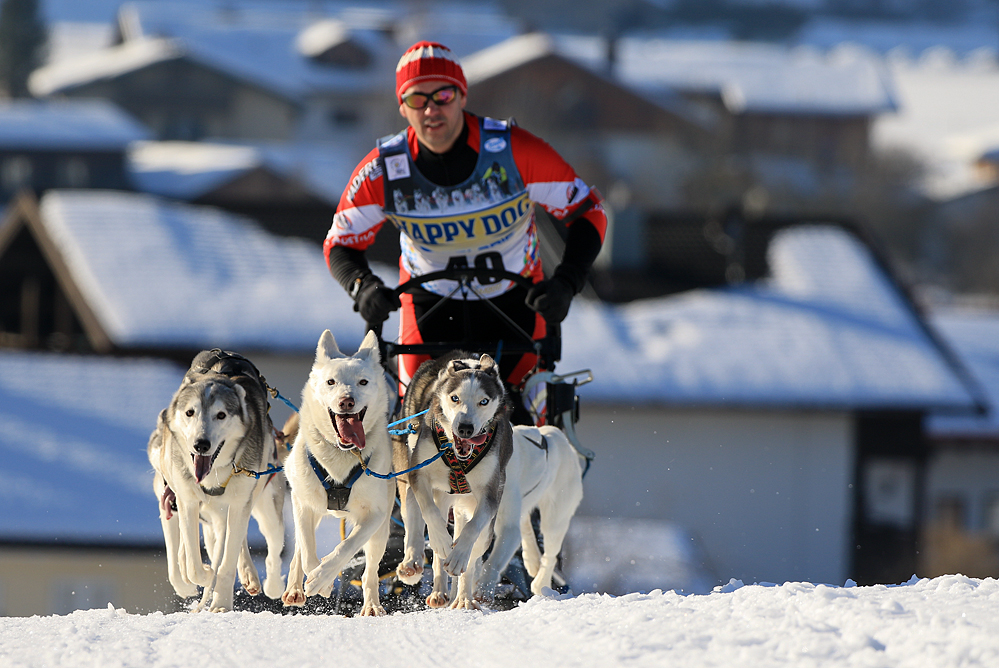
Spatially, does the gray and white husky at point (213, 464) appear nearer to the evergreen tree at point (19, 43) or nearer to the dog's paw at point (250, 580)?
the dog's paw at point (250, 580)

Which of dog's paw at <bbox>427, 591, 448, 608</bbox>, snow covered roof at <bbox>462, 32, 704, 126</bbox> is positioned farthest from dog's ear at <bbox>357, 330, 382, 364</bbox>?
snow covered roof at <bbox>462, 32, 704, 126</bbox>

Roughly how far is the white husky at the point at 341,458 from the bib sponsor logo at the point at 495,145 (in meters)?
1.12

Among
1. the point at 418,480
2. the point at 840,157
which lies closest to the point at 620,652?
the point at 418,480

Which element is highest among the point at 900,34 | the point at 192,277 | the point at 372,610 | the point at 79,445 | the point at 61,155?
the point at 900,34

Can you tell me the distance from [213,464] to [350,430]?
0.48 m

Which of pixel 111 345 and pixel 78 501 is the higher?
pixel 111 345

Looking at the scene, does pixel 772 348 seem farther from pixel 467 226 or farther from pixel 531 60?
pixel 531 60

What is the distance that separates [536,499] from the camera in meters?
4.68

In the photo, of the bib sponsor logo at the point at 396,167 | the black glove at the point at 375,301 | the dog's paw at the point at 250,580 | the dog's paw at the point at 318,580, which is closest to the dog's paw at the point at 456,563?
the dog's paw at the point at 318,580

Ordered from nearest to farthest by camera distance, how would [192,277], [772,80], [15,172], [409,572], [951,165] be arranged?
[409,572]
[192,277]
[15,172]
[772,80]
[951,165]

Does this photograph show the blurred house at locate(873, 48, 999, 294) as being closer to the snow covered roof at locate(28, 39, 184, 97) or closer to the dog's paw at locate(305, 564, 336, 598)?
the snow covered roof at locate(28, 39, 184, 97)

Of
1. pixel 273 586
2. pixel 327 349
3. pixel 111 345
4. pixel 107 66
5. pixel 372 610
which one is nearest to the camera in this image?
pixel 327 349

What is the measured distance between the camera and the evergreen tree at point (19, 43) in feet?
200

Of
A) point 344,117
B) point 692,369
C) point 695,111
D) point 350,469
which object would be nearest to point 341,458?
point 350,469
